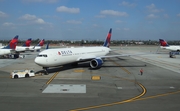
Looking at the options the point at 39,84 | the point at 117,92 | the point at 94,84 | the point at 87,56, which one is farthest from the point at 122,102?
the point at 87,56

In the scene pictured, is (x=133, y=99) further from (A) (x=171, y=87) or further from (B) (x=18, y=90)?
(B) (x=18, y=90)

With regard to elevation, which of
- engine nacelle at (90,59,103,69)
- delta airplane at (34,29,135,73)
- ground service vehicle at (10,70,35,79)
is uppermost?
delta airplane at (34,29,135,73)

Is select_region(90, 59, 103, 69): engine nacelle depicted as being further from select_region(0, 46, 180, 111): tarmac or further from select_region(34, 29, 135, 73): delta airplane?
select_region(0, 46, 180, 111): tarmac

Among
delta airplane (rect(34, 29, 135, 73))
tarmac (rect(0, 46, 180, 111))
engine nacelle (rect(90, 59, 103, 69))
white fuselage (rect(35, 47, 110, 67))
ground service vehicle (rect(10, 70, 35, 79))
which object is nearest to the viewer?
tarmac (rect(0, 46, 180, 111))

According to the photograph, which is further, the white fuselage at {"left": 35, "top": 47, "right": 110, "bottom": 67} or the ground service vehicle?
the white fuselage at {"left": 35, "top": 47, "right": 110, "bottom": 67}

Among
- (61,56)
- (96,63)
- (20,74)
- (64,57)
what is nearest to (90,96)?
(20,74)

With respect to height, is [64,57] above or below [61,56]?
below

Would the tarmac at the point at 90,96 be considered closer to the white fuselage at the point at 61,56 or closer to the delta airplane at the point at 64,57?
the white fuselage at the point at 61,56

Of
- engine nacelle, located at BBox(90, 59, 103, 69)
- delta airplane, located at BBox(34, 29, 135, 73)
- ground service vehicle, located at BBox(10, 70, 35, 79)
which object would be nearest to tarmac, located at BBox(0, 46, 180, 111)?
ground service vehicle, located at BBox(10, 70, 35, 79)

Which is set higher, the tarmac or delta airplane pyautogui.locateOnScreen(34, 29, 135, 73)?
delta airplane pyautogui.locateOnScreen(34, 29, 135, 73)

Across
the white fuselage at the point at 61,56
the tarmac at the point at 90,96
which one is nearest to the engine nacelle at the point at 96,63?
the white fuselage at the point at 61,56

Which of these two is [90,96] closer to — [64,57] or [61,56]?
[61,56]

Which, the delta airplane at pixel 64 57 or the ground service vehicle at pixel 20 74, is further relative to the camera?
the delta airplane at pixel 64 57

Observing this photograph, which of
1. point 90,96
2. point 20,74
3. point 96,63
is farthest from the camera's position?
point 96,63
